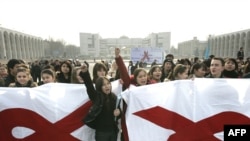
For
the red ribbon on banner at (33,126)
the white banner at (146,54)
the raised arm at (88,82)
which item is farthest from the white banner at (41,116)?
the white banner at (146,54)

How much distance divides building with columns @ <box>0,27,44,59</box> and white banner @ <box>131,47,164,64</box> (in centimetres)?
3702

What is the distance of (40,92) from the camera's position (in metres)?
3.22

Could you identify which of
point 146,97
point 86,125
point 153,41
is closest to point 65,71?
point 86,125

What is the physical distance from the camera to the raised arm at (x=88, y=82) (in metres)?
2.93

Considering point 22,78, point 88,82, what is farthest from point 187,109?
point 22,78

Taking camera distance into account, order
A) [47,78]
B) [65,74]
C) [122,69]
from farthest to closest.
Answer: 1. [65,74]
2. [47,78]
3. [122,69]

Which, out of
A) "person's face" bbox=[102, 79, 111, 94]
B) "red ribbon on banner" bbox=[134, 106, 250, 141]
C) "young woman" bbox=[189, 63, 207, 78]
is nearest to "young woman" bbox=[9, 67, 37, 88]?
"person's face" bbox=[102, 79, 111, 94]

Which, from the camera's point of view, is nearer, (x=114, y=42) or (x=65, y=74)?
(x=65, y=74)

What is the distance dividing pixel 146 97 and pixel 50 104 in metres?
1.36

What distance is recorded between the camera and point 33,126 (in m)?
3.14

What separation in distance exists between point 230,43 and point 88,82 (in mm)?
71743

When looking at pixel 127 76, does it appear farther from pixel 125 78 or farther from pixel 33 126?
pixel 33 126

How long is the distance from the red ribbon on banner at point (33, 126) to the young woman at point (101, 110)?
446mm

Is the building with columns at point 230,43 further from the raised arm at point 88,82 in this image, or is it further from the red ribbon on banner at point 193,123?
the raised arm at point 88,82
